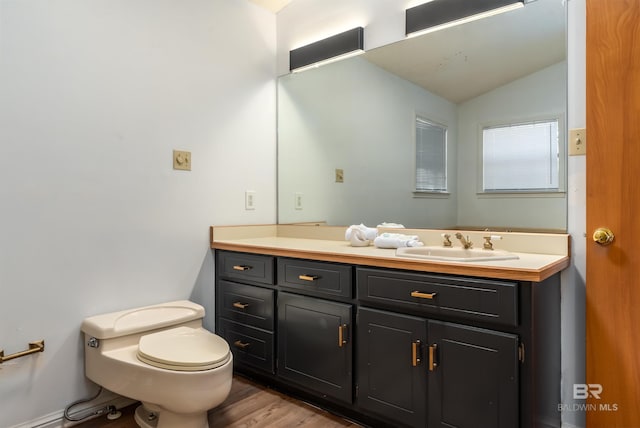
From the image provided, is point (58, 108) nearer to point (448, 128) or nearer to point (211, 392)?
point (211, 392)

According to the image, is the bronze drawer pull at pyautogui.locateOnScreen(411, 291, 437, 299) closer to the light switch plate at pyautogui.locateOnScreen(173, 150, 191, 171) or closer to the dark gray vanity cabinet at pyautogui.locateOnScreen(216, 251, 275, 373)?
the dark gray vanity cabinet at pyautogui.locateOnScreen(216, 251, 275, 373)

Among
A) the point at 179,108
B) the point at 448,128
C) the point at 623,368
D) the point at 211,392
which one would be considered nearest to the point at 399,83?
the point at 448,128

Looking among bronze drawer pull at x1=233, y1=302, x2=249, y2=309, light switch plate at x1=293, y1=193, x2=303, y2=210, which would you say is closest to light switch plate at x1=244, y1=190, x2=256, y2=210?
light switch plate at x1=293, y1=193, x2=303, y2=210

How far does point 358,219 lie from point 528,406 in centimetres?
132

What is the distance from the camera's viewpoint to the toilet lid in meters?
1.48

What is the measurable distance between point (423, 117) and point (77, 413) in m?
2.20

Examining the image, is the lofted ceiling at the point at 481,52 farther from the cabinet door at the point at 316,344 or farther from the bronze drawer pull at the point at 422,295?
the cabinet door at the point at 316,344

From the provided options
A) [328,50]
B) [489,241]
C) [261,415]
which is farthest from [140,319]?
[328,50]

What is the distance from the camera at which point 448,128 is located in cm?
198

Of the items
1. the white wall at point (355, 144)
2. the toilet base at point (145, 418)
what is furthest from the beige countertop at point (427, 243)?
the toilet base at point (145, 418)

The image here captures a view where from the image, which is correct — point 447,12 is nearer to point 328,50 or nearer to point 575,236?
point 328,50

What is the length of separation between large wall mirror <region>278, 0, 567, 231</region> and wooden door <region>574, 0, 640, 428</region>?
0.12 m

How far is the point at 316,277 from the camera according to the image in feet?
5.98

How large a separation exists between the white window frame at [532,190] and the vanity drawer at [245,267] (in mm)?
1128
